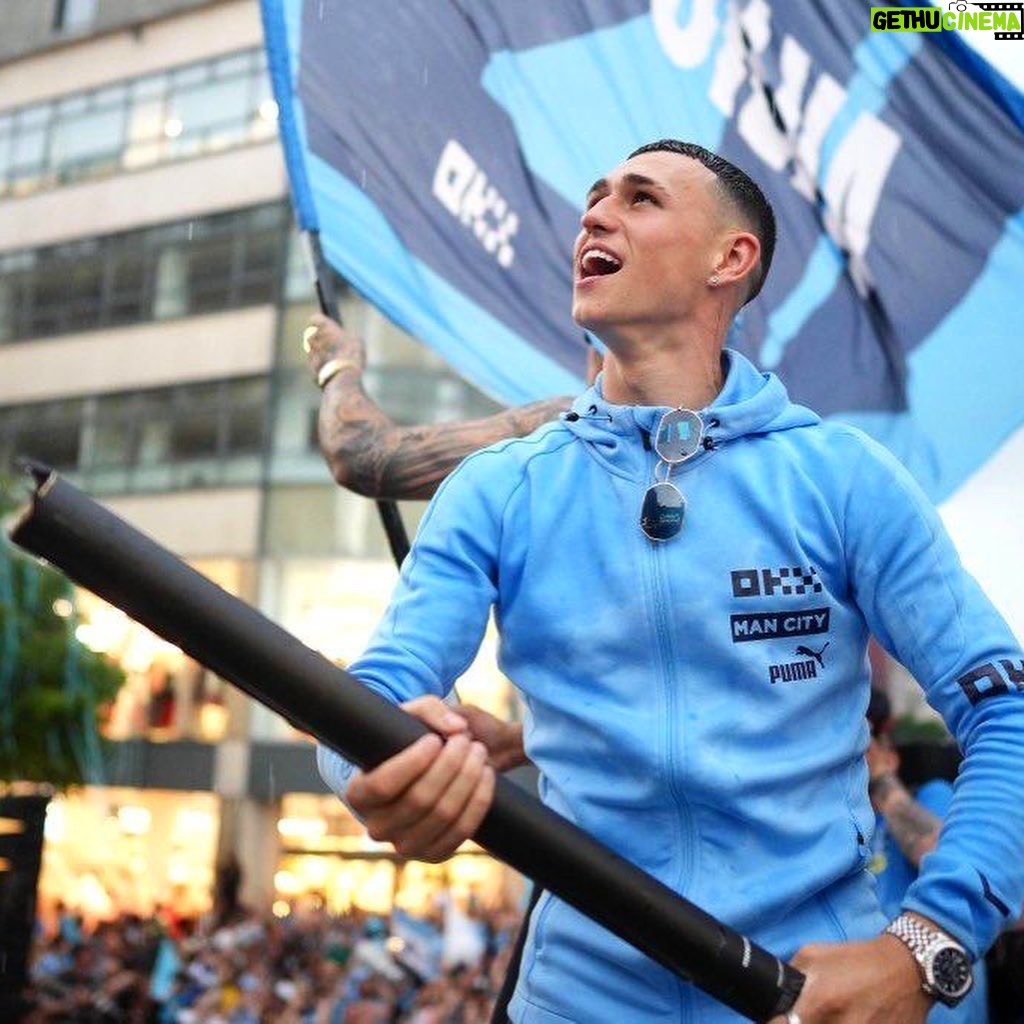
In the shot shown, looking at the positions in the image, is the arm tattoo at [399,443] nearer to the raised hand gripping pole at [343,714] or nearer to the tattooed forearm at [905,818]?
the tattooed forearm at [905,818]

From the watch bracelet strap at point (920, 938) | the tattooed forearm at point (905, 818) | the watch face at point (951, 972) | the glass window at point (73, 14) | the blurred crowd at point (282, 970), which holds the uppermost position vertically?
the glass window at point (73, 14)

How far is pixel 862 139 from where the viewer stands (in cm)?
617

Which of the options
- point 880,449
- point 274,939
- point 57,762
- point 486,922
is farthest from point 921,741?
point 57,762

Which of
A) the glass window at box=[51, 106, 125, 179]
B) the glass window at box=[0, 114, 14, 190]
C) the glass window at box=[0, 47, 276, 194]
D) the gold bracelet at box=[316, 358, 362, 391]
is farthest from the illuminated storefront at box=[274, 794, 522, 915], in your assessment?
the gold bracelet at box=[316, 358, 362, 391]

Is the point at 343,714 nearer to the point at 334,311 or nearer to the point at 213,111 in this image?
the point at 334,311

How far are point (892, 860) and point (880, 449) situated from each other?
2271 mm

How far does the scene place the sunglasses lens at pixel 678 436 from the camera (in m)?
1.99

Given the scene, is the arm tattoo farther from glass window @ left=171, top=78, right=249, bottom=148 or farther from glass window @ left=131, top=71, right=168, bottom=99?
glass window @ left=131, top=71, right=168, bottom=99

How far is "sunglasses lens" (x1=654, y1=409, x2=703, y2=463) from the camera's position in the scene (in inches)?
78.2

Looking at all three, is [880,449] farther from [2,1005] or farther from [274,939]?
[274,939]

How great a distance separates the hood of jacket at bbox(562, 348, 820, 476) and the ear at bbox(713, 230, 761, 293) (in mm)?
147

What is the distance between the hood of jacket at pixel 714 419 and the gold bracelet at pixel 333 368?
6.28ft

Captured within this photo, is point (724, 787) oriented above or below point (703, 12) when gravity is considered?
below

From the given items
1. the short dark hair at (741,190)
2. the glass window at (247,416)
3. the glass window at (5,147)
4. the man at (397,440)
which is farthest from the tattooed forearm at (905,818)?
the glass window at (5,147)
